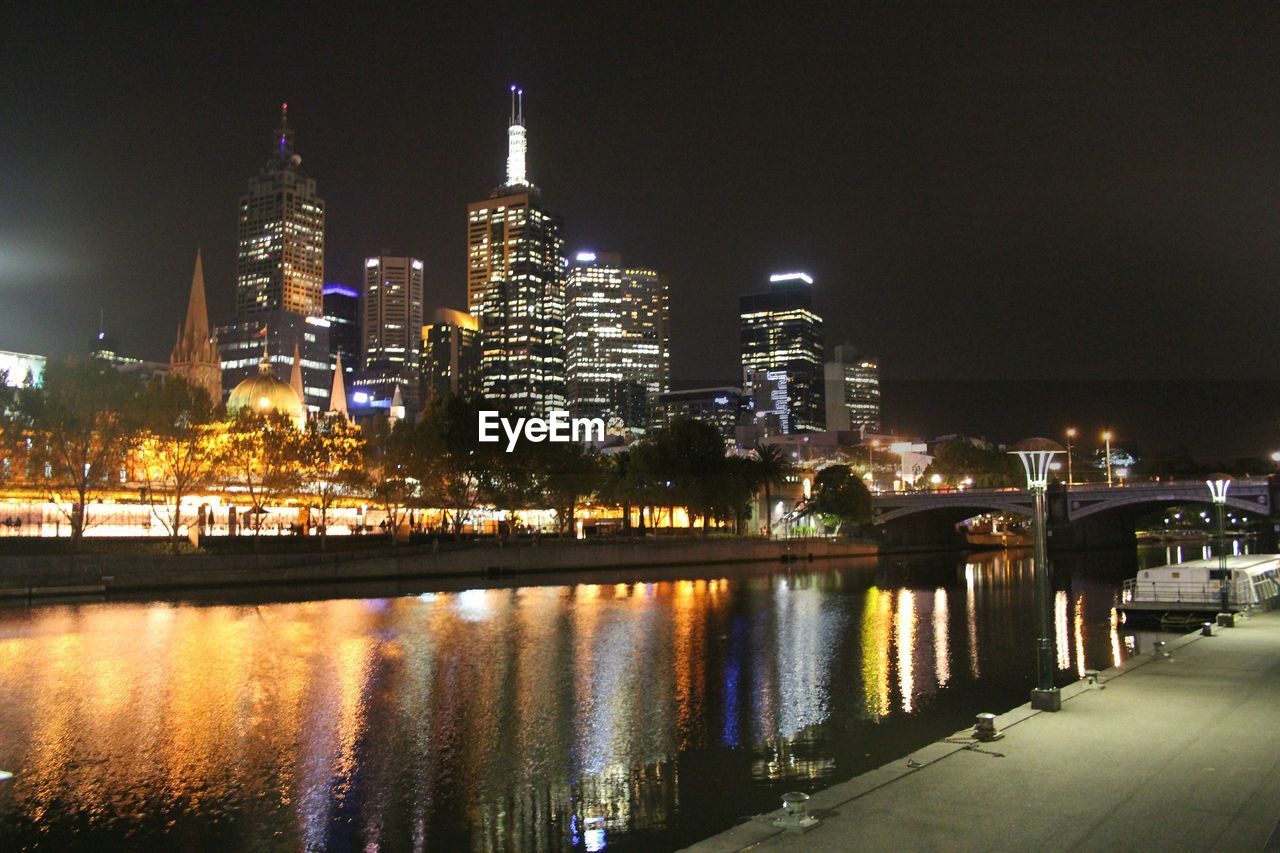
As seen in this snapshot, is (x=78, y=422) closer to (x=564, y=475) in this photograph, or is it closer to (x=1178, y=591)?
(x=564, y=475)

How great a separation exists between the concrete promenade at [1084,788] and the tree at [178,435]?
68155 millimetres

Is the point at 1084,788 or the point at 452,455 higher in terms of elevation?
the point at 452,455

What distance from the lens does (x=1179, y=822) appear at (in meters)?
12.7

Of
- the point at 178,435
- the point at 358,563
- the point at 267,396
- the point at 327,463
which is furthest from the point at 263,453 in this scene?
the point at 267,396

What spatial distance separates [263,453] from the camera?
270 ft

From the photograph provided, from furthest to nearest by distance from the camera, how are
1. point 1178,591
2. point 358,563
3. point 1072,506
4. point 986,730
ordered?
point 1072,506, point 358,563, point 1178,591, point 986,730

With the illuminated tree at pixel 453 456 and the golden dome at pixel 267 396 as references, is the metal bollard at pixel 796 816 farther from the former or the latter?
the golden dome at pixel 267 396

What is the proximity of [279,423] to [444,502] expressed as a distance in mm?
16855

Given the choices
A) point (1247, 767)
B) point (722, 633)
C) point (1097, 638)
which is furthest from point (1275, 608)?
point (1247, 767)

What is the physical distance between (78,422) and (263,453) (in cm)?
1583

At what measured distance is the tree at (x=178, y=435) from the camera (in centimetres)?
7412

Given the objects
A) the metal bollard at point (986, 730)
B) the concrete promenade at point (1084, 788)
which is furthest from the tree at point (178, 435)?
the concrete promenade at point (1084, 788)

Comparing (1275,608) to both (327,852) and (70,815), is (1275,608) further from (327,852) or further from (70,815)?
(70,815)

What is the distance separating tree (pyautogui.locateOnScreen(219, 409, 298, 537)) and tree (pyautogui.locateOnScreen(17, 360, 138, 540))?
8793 mm
